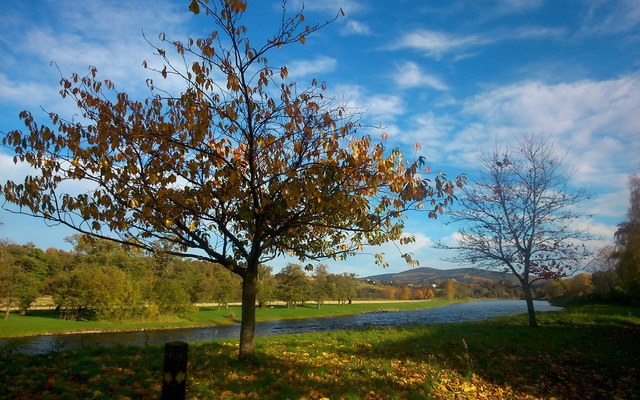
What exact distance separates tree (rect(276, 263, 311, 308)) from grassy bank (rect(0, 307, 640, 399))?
206 ft

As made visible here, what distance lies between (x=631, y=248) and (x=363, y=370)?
3335 centimetres

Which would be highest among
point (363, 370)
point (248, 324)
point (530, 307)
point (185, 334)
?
point (248, 324)

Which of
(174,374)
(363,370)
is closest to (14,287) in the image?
(363,370)

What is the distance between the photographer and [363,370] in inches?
325

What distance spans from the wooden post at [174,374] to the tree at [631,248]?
3552 centimetres

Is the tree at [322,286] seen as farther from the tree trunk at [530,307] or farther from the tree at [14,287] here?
the tree trunk at [530,307]

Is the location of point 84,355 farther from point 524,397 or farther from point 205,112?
point 524,397

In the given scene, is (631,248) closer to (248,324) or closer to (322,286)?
(248,324)

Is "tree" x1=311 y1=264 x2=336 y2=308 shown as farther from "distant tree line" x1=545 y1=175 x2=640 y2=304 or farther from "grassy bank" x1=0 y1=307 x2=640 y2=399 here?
"grassy bank" x1=0 y1=307 x2=640 y2=399

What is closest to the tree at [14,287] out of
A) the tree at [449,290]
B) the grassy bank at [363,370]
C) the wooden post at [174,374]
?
the grassy bank at [363,370]

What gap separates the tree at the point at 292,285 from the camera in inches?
2955

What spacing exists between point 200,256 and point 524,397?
8393 millimetres

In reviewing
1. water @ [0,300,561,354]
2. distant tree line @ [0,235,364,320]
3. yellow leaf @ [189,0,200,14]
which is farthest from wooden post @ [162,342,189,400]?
distant tree line @ [0,235,364,320]

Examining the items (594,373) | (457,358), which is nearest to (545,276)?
(594,373)
